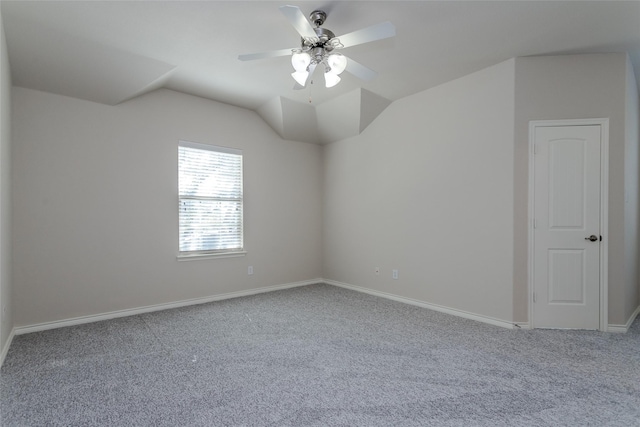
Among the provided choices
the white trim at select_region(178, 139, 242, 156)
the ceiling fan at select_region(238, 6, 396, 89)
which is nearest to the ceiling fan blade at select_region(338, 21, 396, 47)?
the ceiling fan at select_region(238, 6, 396, 89)

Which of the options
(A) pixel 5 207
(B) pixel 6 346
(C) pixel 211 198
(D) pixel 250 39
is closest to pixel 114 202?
(A) pixel 5 207

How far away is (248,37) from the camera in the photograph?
299 centimetres

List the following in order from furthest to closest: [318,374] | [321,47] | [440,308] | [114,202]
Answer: [440,308] → [114,202] → [321,47] → [318,374]

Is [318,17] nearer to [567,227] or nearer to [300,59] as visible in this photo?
[300,59]

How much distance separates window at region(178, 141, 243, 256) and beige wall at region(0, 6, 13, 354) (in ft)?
5.49

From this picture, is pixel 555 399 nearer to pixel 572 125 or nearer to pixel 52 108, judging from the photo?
pixel 572 125

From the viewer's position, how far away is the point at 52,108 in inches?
139

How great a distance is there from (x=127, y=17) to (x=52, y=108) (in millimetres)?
1658

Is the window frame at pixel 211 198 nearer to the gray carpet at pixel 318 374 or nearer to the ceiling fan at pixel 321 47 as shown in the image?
the gray carpet at pixel 318 374

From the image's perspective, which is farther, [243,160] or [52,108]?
[243,160]

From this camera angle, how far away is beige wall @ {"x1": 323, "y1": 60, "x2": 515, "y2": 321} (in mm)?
3561

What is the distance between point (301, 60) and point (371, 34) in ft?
1.89

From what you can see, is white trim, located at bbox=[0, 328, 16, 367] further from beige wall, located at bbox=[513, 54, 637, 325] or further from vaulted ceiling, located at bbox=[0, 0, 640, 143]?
beige wall, located at bbox=[513, 54, 637, 325]

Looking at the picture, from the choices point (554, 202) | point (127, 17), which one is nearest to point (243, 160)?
point (127, 17)
